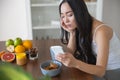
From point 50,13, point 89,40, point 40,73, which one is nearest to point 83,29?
point 89,40

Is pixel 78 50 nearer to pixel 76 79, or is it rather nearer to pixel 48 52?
pixel 48 52

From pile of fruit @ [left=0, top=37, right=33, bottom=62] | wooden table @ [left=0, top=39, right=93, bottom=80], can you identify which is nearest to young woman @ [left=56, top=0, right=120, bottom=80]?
wooden table @ [left=0, top=39, right=93, bottom=80]

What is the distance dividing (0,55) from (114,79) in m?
0.80

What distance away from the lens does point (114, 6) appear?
10.4 feet

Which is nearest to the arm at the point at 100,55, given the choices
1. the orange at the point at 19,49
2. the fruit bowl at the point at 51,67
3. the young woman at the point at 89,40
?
the young woman at the point at 89,40

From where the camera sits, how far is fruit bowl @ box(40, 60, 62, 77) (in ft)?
3.70

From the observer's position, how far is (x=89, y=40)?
1.49 metres

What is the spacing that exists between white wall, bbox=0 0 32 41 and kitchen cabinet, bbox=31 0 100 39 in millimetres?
182

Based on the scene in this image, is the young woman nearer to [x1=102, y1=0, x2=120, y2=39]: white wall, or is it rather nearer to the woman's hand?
the woman's hand

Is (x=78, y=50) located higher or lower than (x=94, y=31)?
lower

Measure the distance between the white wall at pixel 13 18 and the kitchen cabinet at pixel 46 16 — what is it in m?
0.18

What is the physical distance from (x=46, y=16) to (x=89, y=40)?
5.19 ft

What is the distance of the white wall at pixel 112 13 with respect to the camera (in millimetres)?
3152

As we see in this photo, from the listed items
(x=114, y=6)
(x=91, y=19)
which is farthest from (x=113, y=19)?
(x=91, y=19)
